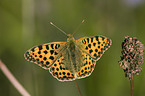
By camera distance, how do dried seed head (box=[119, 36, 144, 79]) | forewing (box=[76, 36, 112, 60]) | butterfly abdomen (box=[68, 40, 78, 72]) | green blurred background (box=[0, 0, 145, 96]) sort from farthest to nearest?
1. green blurred background (box=[0, 0, 145, 96])
2. butterfly abdomen (box=[68, 40, 78, 72])
3. forewing (box=[76, 36, 112, 60])
4. dried seed head (box=[119, 36, 144, 79])

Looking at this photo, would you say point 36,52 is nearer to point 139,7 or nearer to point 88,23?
point 88,23

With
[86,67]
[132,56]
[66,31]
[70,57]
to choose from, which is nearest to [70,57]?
[70,57]

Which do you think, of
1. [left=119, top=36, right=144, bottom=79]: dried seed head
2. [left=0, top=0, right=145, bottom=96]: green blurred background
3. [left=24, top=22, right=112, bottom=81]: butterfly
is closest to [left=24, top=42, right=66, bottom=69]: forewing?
[left=24, top=22, right=112, bottom=81]: butterfly

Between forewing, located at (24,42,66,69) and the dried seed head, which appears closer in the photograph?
the dried seed head

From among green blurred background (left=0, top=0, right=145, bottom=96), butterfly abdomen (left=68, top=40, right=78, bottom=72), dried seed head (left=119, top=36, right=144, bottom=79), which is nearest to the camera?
dried seed head (left=119, top=36, right=144, bottom=79)

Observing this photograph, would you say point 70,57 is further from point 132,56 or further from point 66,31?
point 66,31

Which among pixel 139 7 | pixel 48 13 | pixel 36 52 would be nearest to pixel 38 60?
pixel 36 52

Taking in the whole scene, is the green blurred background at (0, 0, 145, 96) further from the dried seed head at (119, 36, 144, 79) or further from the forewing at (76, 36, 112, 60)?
the dried seed head at (119, 36, 144, 79)

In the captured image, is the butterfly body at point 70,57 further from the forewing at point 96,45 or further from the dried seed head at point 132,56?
the dried seed head at point 132,56
